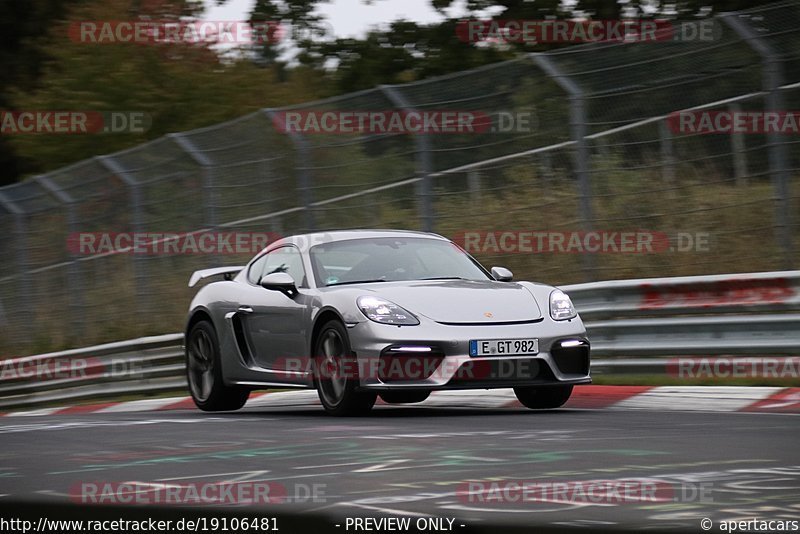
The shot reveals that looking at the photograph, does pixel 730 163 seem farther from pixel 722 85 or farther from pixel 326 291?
pixel 326 291

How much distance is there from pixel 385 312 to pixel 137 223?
28.9ft

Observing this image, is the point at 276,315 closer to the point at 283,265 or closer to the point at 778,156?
the point at 283,265

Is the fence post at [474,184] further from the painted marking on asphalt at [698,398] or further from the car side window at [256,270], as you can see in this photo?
the painted marking on asphalt at [698,398]

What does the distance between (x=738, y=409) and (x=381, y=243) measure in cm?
269

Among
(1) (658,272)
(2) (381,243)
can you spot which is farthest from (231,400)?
(1) (658,272)

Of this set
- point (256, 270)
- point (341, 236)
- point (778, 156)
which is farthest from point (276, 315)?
point (778, 156)

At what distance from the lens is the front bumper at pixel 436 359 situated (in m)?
8.52

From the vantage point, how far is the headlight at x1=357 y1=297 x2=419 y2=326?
8.65m

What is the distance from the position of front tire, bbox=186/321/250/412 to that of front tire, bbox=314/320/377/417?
159 cm

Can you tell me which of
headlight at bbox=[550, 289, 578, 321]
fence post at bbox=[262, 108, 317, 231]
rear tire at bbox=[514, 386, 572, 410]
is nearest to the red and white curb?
rear tire at bbox=[514, 386, 572, 410]

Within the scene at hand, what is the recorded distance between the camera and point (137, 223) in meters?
16.9

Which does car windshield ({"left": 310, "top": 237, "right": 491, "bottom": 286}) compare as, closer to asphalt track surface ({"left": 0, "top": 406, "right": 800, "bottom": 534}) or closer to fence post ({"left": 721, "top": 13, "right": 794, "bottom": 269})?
asphalt track surface ({"left": 0, "top": 406, "right": 800, "bottom": 534})

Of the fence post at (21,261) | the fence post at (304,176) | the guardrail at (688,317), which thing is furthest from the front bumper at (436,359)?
the fence post at (21,261)

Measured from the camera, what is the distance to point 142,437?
321 inches
